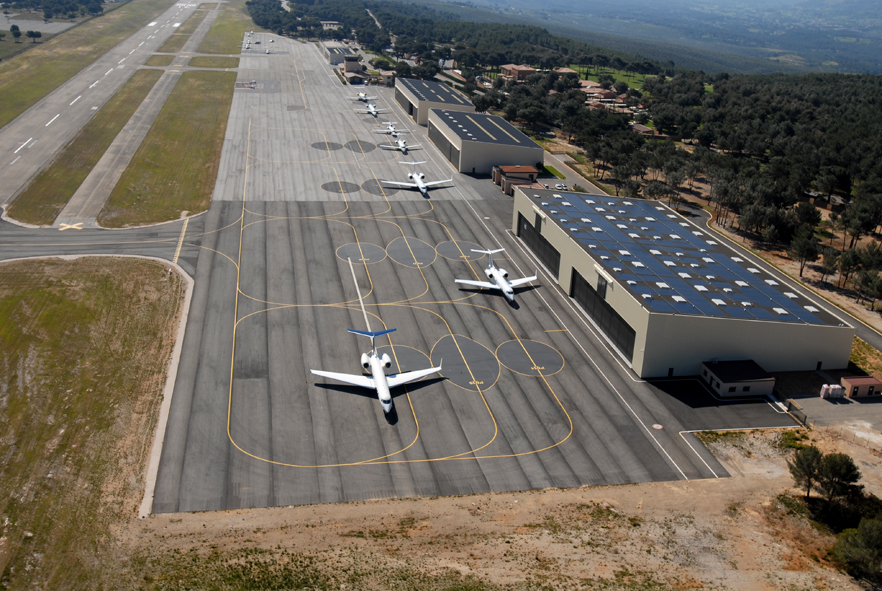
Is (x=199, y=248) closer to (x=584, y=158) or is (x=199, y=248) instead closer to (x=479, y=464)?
(x=479, y=464)

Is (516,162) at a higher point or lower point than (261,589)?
higher

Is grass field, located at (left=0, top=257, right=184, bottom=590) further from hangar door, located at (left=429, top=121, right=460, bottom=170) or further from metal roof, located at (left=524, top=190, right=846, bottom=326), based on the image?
hangar door, located at (left=429, top=121, right=460, bottom=170)

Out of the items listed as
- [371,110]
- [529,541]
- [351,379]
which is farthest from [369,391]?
[371,110]

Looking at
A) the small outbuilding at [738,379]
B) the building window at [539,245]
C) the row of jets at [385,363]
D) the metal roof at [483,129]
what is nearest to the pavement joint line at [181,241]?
the row of jets at [385,363]

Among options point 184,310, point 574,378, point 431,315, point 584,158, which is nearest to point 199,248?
point 184,310

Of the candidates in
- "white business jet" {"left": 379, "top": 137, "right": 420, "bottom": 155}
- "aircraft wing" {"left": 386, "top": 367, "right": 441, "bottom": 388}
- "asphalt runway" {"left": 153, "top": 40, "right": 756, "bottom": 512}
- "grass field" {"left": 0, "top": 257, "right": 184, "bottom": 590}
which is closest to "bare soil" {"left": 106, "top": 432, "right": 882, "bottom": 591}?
"asphalt runway" {"left": 153, "top": 40, "right": 756, "bottom": 512}

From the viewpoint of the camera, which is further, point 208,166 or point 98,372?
point 208,166
